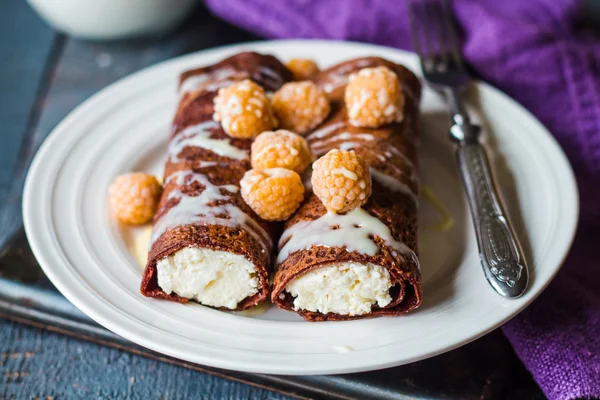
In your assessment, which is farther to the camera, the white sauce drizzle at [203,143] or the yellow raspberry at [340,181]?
the white sauce drizzle at [203,143]

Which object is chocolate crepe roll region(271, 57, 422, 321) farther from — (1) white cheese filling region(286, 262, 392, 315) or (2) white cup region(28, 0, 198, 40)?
(2) white cup region(28, 0, 198, 40)

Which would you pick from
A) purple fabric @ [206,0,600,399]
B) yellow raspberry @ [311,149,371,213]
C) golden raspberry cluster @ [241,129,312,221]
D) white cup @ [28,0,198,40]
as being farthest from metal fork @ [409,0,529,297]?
white cup @ [28,0,198,40]

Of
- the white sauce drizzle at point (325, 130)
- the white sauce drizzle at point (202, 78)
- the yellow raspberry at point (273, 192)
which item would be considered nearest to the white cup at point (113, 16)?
the white sauce drizzle at point (202, 78)

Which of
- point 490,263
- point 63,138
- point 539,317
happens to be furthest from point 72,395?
point 539,317

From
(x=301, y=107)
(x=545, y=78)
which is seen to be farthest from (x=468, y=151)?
(x=545, y=78)

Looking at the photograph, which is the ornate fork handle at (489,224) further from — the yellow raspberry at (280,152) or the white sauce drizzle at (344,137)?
the yellow raspberry at (280,152)

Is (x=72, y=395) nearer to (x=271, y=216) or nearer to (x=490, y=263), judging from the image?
(x=271, y=216)

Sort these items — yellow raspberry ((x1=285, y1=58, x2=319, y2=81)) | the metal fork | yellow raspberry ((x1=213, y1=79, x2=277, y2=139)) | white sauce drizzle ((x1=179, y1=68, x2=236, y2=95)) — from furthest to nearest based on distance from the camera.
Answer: yellow raspberry ((x1=285, y1=58, x2=319, y2=81)), white sauce drizzle ((x1=179, y1=68, x2=236, y2=95)), yellow raspberry ((x1=213, y1=79, x2=277, y2=139)), the metal fork
